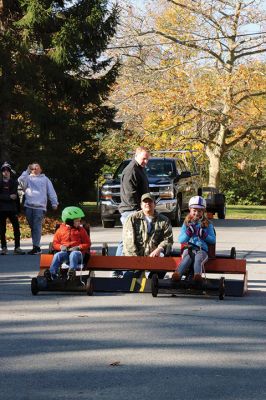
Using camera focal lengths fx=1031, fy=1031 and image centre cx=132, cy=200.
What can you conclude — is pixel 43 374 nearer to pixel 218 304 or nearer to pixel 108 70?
pixel 218 304

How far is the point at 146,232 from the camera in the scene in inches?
543

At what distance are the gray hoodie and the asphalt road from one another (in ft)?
18.8

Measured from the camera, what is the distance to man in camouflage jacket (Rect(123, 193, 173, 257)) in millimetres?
13727

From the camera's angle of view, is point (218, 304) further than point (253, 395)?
Yes

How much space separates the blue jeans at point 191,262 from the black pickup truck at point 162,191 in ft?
52.8

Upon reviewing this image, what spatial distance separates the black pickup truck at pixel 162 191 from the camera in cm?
2981

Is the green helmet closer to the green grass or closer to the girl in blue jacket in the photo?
the girl in blue jacket

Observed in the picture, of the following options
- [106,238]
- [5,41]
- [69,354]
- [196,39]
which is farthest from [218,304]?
[196,39]

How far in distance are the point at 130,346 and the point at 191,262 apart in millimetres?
4115

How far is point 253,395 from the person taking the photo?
22.9ft

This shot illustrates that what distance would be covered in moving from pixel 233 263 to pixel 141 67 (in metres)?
37.1

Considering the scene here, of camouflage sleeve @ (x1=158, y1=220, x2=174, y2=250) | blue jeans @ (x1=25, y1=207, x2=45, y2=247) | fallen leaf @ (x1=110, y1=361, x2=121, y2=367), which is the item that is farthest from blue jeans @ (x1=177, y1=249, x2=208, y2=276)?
blue jeans @ (x1=25, y1=207, x2=45, y2=247)

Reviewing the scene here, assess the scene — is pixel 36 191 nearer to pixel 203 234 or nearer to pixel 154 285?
pixel 203 234

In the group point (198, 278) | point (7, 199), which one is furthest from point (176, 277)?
point (7, 199)
